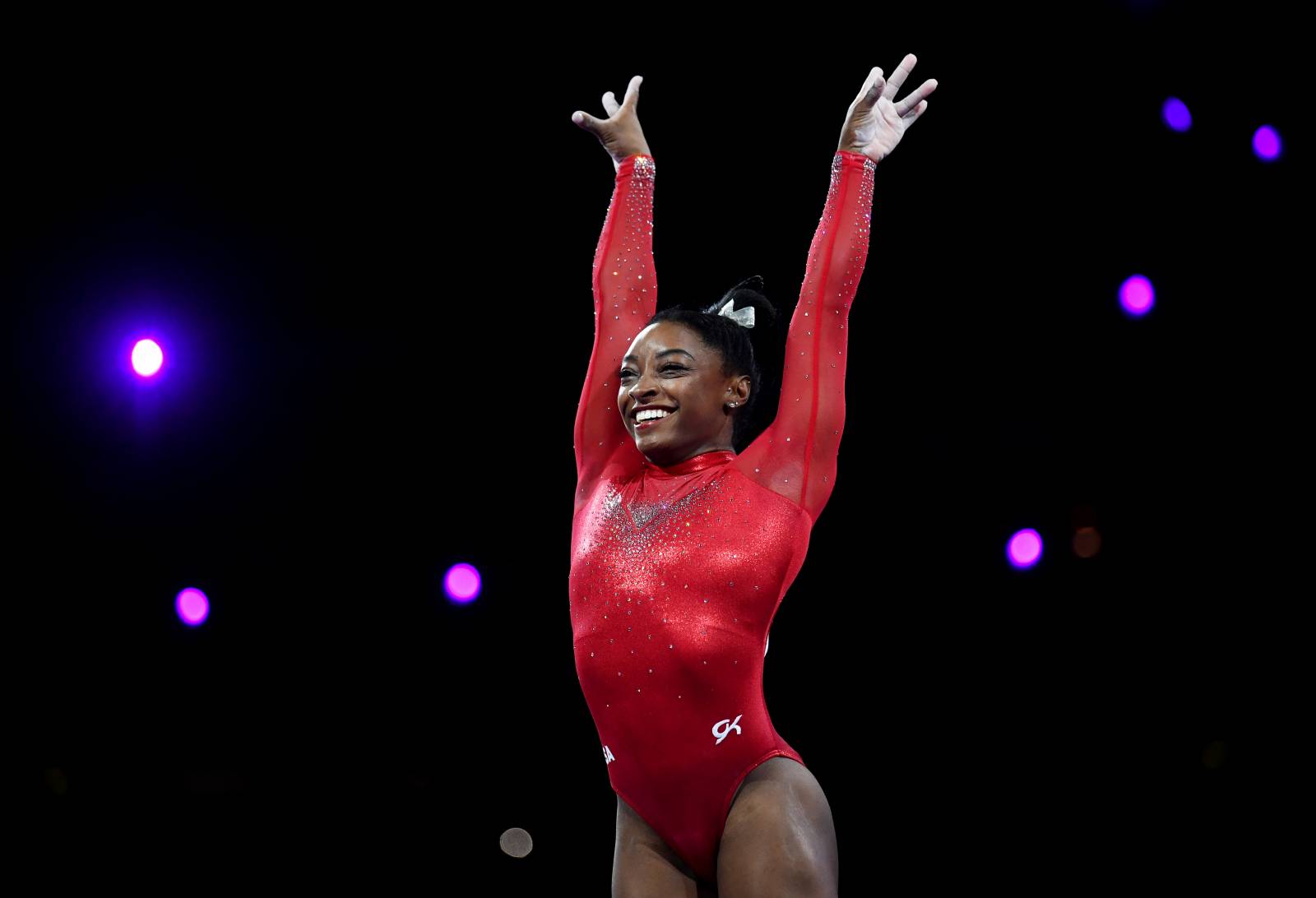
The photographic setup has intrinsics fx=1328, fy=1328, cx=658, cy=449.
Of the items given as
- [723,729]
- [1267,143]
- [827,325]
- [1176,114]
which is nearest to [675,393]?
[827,325]

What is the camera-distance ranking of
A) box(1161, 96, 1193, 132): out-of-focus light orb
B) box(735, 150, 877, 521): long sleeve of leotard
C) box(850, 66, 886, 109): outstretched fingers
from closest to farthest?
box(735, 150, 877, 521): long sleeve of leotard < box(850, 66, 886, 109): outstretched fingers < box(1161, 96, 1193, 132): out-of-focus light orb

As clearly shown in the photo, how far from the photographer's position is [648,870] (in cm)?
204

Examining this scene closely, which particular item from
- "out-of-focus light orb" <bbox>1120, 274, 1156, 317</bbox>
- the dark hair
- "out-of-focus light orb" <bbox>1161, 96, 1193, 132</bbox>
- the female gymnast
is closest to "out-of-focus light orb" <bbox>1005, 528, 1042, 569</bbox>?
"out-of-focus light orb" <bbox>1120, 274, 1156, 317</bbox>

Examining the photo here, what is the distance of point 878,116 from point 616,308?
22.2 inches

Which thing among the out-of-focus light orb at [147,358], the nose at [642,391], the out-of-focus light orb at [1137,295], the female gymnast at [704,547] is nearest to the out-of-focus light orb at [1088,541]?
the out-of-focus light orb at [1137,295]

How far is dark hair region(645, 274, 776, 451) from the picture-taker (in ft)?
7.48

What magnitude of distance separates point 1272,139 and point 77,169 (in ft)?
9.52

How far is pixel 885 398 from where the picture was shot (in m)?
3.46

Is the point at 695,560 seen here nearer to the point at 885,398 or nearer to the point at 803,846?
the point at 803,846

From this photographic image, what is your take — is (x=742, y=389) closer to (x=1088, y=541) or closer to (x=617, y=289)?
(x=617, y=289)

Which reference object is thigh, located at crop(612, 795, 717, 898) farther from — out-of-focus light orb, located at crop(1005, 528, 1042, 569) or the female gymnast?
out-of-focus light orb, located at crop(1005, 528, 1042, 569)

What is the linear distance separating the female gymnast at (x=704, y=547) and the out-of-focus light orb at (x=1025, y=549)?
1370mm

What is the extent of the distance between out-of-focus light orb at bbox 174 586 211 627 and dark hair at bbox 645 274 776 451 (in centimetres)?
171

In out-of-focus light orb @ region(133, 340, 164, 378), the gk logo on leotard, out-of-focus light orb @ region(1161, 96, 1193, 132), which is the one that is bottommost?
the gk logo on leotard
